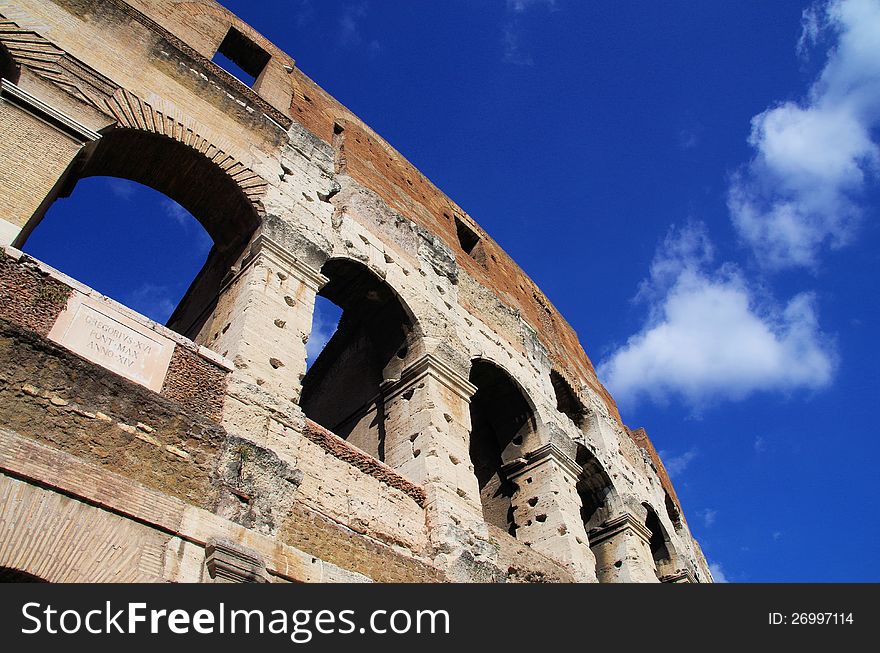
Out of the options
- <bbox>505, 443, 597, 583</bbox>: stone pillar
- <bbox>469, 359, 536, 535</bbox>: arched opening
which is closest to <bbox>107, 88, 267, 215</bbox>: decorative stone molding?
<bbox>469, 359, 536, 535</bbox>: arched opening

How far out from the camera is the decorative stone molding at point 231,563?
4.88m

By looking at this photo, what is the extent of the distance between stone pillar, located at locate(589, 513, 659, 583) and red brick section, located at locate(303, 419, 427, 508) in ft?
17.3

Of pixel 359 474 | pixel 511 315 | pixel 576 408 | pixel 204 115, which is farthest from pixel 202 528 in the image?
pixel 576 408

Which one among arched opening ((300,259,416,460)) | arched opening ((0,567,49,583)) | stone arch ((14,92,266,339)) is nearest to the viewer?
arched opening ((0,567,49,583))

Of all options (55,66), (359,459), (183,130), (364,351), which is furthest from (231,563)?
(364,351)

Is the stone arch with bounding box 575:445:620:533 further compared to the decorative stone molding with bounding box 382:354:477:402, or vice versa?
the stone arch with bounding box 575:445:620:533

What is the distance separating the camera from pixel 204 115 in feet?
25.7

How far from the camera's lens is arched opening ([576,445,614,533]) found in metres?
11.9

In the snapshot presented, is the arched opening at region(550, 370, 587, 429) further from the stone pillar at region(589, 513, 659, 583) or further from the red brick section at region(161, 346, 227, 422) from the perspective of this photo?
the red brick section at region(161, 346, 227, 422)

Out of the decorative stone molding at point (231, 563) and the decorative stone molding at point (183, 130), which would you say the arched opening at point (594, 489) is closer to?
the decorative stone molding at point (183, 130)

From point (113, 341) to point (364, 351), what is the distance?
459 cm

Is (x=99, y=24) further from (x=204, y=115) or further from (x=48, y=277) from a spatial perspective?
(x=48, y=277)

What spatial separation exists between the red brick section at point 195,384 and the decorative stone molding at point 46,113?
2.13 metres

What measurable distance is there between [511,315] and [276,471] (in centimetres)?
673
